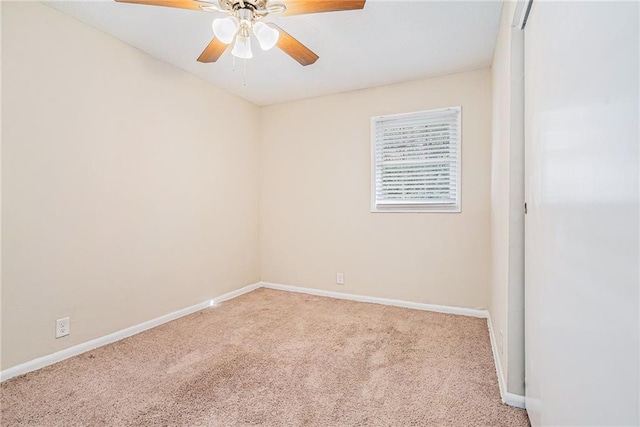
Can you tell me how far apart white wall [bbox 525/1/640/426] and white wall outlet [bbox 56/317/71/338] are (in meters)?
2.77

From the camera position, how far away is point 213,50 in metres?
2.17

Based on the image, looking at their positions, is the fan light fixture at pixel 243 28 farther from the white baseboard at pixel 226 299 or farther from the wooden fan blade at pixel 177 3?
the white baseboard at pixel 226 299

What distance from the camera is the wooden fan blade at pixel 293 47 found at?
201 cm

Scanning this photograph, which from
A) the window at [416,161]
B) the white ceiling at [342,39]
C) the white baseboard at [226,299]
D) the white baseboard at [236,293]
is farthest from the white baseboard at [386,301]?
the white ceiling at [342,39]

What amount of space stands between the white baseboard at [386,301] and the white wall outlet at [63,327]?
7.15ft

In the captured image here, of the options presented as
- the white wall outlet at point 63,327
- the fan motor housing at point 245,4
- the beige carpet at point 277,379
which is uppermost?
the fan motor housing at point 245,4

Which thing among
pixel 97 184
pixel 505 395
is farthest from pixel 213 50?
pixel 505 395

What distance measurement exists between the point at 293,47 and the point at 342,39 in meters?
0.56

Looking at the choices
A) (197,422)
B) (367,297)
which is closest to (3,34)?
(197,422)

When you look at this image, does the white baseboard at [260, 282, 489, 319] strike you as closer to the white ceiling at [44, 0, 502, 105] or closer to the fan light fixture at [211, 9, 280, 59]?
the white ceiling at [44, 0, 502, 105]

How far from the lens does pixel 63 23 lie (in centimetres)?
218

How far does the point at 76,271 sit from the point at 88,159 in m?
0.80

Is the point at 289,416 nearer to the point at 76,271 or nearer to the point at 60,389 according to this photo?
the point at 60,389

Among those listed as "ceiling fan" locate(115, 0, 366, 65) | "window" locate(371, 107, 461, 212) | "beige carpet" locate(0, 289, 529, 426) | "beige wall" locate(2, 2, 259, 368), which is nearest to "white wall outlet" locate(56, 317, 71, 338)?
"beige wall" locate(2, 2, 259, 368)
